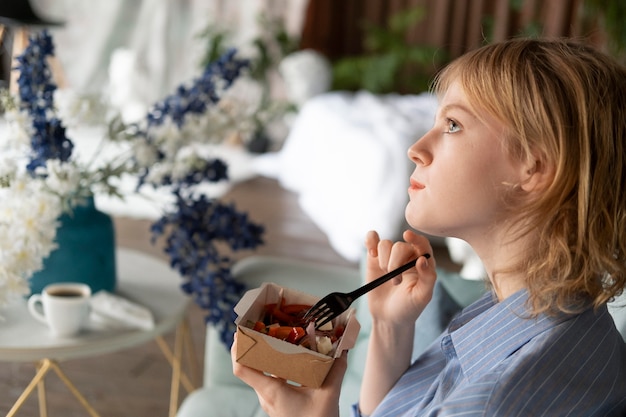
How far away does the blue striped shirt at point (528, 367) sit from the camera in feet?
2.97

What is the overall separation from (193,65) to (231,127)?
5209mm

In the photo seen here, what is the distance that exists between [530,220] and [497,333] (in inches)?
6.2

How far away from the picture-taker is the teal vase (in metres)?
1.65

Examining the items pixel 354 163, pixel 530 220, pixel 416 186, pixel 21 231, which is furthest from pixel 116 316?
pixel 354 163

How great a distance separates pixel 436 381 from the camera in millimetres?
1121

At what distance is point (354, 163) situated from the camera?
396cm

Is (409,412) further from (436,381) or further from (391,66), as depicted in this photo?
(391,66)

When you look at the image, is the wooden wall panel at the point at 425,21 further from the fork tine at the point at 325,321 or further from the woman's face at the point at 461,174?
the fork tine at the point at 325,321

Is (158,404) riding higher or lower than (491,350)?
lower

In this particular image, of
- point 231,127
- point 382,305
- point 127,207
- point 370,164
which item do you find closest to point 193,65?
point 127,207

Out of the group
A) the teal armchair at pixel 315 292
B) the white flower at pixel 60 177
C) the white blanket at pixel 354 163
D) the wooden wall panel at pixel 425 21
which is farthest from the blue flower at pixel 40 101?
the wooden wall panel at pixel 425 21

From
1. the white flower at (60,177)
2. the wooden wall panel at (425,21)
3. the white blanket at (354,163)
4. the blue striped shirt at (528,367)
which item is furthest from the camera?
the wooden wall panel at (425,21)

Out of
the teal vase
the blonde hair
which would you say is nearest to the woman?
the blonde hair

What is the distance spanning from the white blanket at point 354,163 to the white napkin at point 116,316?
178 cm
